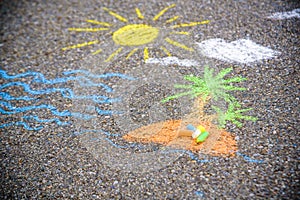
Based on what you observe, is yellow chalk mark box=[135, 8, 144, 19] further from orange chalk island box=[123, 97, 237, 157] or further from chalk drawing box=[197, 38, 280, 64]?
orange chalk island box=[123, 97, 237, 157]

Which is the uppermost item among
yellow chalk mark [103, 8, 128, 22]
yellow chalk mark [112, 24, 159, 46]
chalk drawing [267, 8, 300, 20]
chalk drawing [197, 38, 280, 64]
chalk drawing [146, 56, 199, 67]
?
chalk drawing [267, 8, 300, 20]

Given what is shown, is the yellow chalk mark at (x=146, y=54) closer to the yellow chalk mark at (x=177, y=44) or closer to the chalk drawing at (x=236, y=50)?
the yellow chalk mark at (x=177, y=44)

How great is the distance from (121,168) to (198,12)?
4.55ft

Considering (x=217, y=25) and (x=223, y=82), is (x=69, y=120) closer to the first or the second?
(x=223, y=82)

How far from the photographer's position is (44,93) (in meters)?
2.45

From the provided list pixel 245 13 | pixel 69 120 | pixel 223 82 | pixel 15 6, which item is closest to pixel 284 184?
pixel 223 82

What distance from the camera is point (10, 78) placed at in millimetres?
2592

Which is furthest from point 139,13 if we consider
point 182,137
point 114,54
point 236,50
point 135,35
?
point 182,137

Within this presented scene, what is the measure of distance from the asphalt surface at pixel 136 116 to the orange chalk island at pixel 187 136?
0.16ft

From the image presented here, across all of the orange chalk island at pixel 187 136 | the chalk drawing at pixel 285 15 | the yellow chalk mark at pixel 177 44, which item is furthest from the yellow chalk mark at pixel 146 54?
the chalk drawing at pixel 285 15

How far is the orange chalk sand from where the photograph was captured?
78.2 inches

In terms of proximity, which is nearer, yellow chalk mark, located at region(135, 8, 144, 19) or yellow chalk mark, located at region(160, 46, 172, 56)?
yellow chalk mark, located at region(160, 46, 172, 56)

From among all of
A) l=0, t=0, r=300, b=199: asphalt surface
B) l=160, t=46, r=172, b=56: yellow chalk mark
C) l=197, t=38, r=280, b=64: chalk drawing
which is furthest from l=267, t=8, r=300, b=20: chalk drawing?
l=160, t=46, r=172, b=56: yellow chalk mark

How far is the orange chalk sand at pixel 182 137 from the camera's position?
1.99 m
